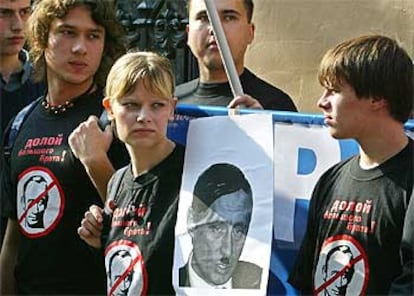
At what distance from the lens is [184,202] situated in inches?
128

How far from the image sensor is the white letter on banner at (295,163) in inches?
126

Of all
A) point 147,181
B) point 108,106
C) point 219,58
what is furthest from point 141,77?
point 219,58

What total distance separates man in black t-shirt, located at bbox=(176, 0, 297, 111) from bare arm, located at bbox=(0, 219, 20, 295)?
0.91 metres

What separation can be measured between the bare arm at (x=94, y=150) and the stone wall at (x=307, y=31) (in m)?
2.34

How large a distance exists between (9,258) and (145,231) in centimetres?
82

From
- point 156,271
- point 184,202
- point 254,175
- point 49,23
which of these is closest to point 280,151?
point 254,175

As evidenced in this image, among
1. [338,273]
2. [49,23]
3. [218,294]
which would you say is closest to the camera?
[338,273]

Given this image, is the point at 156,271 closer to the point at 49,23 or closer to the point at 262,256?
the point at 262,256

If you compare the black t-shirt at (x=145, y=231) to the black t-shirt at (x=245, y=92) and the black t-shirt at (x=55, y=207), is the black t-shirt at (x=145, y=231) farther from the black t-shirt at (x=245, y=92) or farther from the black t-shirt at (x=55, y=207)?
the black t-shirt at (x=245, y=92)

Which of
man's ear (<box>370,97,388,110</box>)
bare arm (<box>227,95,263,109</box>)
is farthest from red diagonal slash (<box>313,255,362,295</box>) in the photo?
bare arm (<box>227,95,263,109</box>)

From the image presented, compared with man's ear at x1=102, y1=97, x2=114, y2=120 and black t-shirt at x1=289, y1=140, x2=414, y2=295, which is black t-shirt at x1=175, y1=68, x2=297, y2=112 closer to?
man's ear at x1=102, y1=97, x2=114, y2=120

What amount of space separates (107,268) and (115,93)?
23.0 inches

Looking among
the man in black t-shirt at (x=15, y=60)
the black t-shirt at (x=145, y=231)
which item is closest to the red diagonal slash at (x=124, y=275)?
the black t-shirt at (x=145, y=231)

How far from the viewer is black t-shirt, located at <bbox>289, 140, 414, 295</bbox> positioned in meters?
2.85
